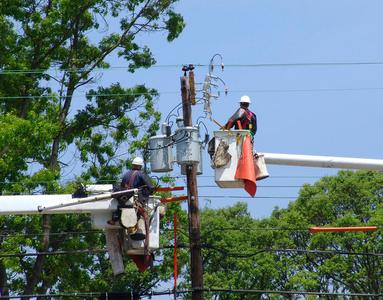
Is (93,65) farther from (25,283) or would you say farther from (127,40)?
(25,283)

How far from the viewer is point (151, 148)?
58.7 ft

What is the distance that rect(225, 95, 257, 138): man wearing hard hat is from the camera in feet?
58.2

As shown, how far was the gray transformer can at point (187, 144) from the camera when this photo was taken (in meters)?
17.7

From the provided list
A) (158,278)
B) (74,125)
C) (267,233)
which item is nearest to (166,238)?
(158,278)

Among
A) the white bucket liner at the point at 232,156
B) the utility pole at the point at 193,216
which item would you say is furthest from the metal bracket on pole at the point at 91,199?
the utility pole at the point at 193,216

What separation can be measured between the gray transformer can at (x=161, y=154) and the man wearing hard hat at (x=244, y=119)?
1.00m

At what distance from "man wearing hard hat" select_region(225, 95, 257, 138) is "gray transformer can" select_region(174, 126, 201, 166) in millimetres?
544

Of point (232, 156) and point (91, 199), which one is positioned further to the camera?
point (232, 156)

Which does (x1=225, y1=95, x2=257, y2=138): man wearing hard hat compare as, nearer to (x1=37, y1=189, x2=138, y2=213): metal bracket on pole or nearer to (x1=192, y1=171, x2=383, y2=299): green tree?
(x1=37, y1=189, x2=138, y2=213): metal bracket on pole

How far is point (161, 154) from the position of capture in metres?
17.8

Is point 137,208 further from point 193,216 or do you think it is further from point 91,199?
point 193,216

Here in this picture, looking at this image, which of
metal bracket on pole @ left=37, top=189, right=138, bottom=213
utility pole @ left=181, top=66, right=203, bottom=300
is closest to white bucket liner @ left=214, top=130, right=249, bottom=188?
utility pole @ left=181, top=66, right=203, bottom=300

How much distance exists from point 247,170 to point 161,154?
162 cm

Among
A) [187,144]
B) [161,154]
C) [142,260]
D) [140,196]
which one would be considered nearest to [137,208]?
[140,196]
